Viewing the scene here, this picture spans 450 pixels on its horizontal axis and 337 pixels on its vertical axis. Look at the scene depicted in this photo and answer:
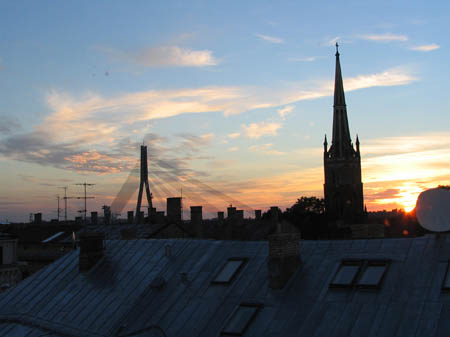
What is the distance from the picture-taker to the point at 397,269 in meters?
21.3

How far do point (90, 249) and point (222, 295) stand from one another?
12205mm

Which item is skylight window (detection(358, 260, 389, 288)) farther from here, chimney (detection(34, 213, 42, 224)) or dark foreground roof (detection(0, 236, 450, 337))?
chimney (detection(34, 213, 42, 224))

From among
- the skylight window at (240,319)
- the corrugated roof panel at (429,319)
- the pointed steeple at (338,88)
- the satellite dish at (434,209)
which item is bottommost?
the skylight window at (240,319)

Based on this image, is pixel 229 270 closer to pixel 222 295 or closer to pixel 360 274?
pixel 222 295

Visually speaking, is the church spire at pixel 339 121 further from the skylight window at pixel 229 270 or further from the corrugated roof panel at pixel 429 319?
the corrugated roof panel at pixel 429 319

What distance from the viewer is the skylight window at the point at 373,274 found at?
68.6 ft

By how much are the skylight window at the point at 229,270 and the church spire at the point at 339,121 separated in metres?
136

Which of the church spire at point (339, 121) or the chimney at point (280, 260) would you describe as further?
the church spire at point (339, 121)

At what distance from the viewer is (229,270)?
26.0 meters

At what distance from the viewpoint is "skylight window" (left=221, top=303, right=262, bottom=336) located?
21312mm

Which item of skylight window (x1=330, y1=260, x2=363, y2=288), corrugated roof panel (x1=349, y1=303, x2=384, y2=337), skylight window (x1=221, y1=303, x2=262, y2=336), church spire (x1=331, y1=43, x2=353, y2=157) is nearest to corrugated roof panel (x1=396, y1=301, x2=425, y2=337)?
corrugated roof panel (x1=349, y1=303, x2=384, y2=337)

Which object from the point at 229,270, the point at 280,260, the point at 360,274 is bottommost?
the point at 229,270

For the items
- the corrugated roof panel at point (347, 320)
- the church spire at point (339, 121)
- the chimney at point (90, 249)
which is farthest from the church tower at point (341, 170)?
the corrugated roof panel at point (347, 320)

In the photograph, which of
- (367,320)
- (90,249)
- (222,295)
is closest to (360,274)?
(367,320)
